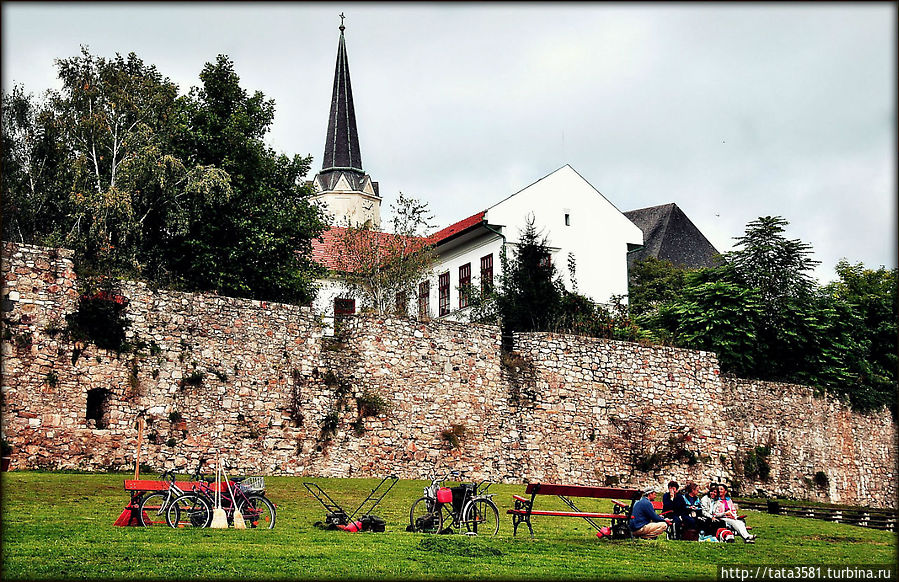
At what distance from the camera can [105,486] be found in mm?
19797

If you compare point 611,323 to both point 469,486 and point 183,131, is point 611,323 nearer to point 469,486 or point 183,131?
point 183,131

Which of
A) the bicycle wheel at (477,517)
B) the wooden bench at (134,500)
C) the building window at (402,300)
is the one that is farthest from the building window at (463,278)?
the wooden bench at (134,500)

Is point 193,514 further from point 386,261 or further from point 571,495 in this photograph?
point 386,261

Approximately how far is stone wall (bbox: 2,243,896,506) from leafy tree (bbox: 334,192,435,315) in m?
9.03

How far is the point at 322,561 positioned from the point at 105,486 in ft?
30.8

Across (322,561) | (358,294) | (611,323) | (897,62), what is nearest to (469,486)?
(322,561)

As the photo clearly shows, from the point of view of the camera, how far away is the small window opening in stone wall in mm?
22938

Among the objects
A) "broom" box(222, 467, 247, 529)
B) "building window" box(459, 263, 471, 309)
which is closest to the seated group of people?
"broom" box(222, 467, 247, 529)

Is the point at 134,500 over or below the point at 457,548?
over

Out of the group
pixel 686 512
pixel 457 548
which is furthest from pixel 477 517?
pixel 686 512

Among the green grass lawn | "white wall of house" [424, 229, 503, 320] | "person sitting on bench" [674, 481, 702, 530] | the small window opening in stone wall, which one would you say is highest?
"white wall of house" [424, 229, 503, 320]

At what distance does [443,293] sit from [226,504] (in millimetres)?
31029

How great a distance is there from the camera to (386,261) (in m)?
39.9

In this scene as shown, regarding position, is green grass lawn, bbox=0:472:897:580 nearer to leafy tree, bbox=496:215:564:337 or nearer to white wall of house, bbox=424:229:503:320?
leafy tree, bbox=496:215:564:337
